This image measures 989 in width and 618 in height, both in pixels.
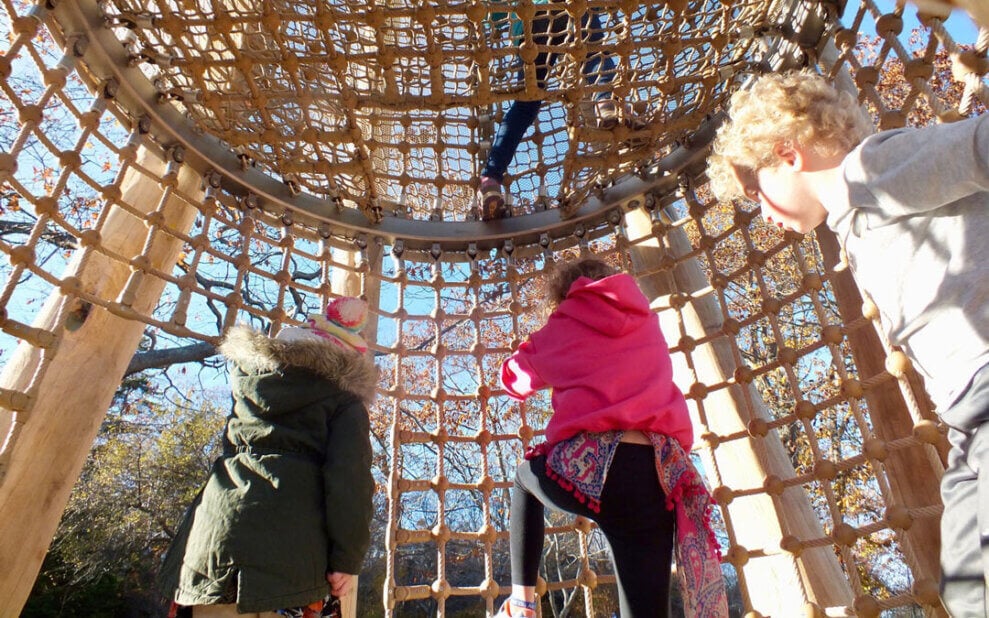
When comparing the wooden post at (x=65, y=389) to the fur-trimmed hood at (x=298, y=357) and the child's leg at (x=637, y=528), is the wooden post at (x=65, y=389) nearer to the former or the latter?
the fur-trimmed hood at (x=298, y=357)

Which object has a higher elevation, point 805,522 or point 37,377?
point 37,377

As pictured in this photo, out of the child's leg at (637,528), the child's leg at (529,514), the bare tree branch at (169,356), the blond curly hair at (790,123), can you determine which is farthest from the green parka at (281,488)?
the bare tree branch at (169,356)

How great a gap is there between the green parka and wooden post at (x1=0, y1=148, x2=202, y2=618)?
1.05 feet

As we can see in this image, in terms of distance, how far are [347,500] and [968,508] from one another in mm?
881

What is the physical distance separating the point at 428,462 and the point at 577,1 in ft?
19.8

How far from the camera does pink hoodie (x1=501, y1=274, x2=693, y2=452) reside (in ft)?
3.79

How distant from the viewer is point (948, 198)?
66 cm

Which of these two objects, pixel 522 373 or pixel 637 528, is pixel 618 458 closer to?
pixel 637 528

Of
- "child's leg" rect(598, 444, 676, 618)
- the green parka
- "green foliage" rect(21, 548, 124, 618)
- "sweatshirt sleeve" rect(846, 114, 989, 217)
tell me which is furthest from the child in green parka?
"green foliage" rect(21, 548, 124, 618)

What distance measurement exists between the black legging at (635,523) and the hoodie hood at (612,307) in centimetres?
24

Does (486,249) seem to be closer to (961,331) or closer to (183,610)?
(183,610)

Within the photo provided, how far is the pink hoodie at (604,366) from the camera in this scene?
3.79ft

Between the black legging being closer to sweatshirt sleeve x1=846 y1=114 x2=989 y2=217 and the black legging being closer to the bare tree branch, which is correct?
sweatshirt sleeve x1=846 y1=114 x2=989 y2=217

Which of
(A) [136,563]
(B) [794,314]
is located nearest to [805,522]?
(B) [794,314]
